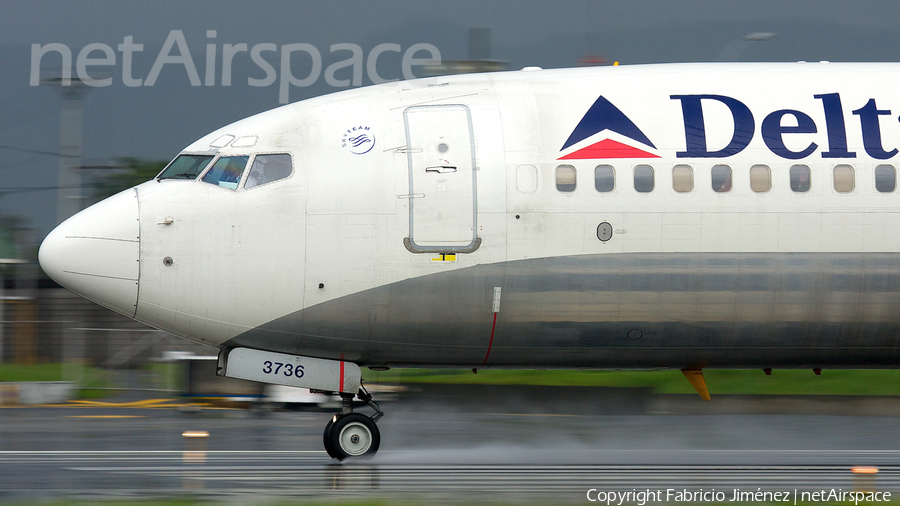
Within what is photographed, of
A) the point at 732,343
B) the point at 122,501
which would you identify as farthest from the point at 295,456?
the point at 732,343

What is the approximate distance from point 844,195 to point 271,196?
22.6 feet

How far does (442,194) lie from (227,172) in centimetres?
264

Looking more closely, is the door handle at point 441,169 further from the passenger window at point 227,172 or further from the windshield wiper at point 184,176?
the windshield wiper at point 184,176

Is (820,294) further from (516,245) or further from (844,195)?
(516,245)

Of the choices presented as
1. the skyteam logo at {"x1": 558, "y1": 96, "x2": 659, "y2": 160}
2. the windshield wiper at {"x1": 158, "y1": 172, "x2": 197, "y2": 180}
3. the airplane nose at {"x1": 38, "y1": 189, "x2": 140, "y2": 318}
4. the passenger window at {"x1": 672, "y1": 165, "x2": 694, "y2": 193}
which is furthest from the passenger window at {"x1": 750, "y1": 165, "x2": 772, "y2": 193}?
the airplane nose at {"x1": 38, "y1": 189, "x2": 140, "y2": 318}

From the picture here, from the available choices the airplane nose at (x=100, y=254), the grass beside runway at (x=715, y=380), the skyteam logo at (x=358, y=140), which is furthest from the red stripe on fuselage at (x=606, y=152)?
the grass beside runway at (x=715, y=380)

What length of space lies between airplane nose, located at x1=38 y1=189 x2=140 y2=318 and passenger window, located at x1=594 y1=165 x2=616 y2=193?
17.9ft

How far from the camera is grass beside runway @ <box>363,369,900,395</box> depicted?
2325cm

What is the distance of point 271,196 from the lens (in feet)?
40.2

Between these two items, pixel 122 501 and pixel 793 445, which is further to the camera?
pixel 793 445

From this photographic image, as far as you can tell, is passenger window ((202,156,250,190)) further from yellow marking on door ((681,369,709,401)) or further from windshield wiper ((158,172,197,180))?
yellow marking on door ((681,369,709,401))

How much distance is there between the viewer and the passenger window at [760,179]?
12.4 meters

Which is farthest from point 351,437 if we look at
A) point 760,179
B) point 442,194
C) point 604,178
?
point 760,179

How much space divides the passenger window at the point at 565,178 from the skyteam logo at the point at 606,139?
0.45 ft
